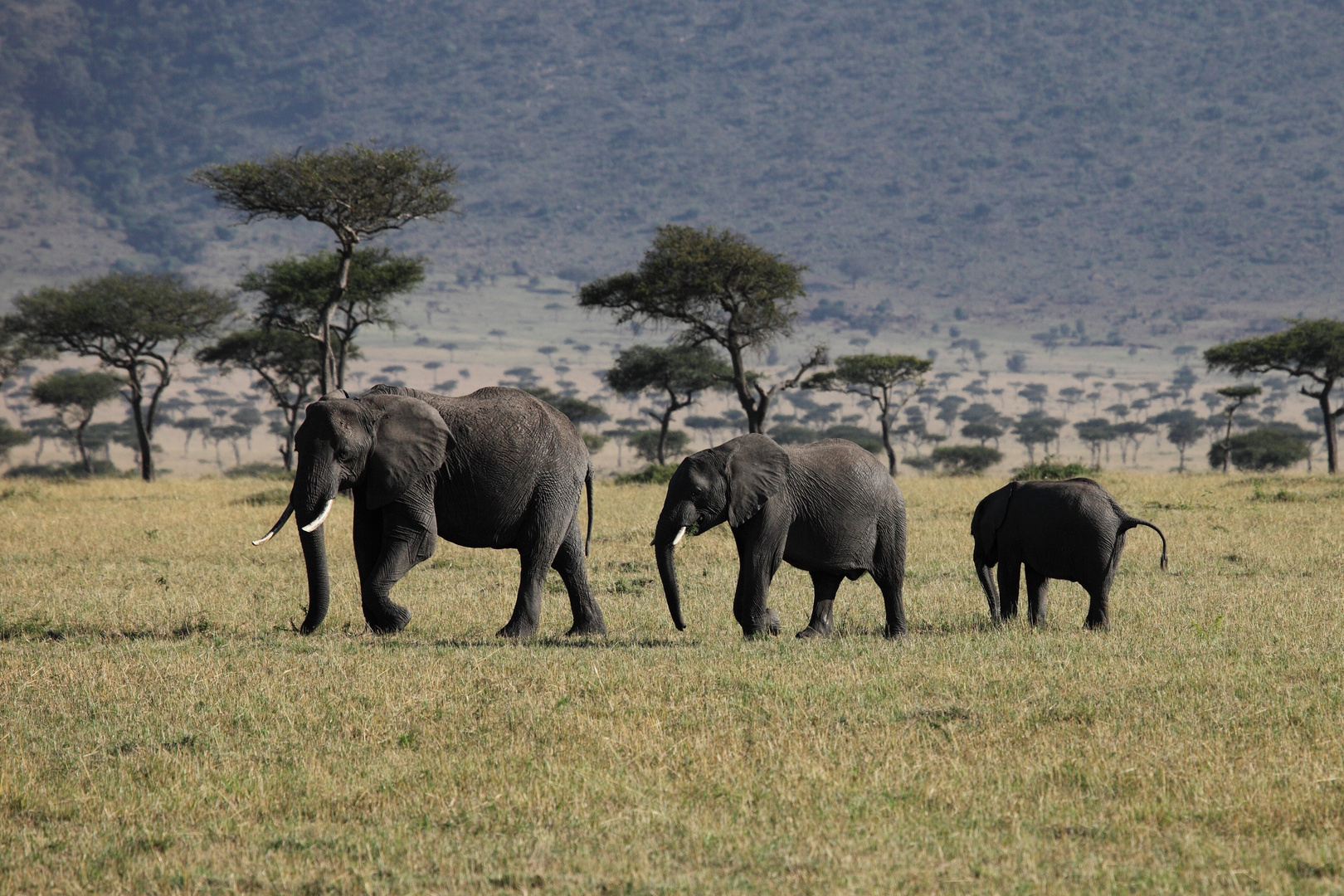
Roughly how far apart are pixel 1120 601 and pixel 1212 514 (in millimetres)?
11945

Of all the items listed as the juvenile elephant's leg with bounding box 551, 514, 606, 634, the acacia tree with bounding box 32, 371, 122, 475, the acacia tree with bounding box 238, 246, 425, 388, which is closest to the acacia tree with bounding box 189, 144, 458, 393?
the acacia tree with bounding box 238, 246, 425, 388

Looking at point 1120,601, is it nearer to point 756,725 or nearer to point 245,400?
point 756,725

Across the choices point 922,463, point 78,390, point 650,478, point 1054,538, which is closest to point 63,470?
point 78,390

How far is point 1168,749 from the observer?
7348mm

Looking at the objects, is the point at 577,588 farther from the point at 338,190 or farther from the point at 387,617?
the point at 338,190

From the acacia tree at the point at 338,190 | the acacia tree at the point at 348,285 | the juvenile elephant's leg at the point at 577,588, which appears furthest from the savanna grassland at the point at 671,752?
the acacia tree at the point at 348,285

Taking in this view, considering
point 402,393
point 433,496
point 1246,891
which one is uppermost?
point 402,393

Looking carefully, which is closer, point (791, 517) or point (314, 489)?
point (314, 489)

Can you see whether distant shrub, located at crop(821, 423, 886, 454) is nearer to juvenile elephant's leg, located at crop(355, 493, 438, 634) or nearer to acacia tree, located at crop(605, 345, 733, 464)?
acacia tree, located at crop(605, 345, 733, 464)

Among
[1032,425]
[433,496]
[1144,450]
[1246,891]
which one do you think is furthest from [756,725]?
[1144,450]

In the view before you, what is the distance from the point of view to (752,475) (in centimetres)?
1093

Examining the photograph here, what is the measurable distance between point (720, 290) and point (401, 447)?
97.1 ft

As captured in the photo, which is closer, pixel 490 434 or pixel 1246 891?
pixel 1246 891

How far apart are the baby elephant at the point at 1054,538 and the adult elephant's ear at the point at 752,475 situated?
2701mm
